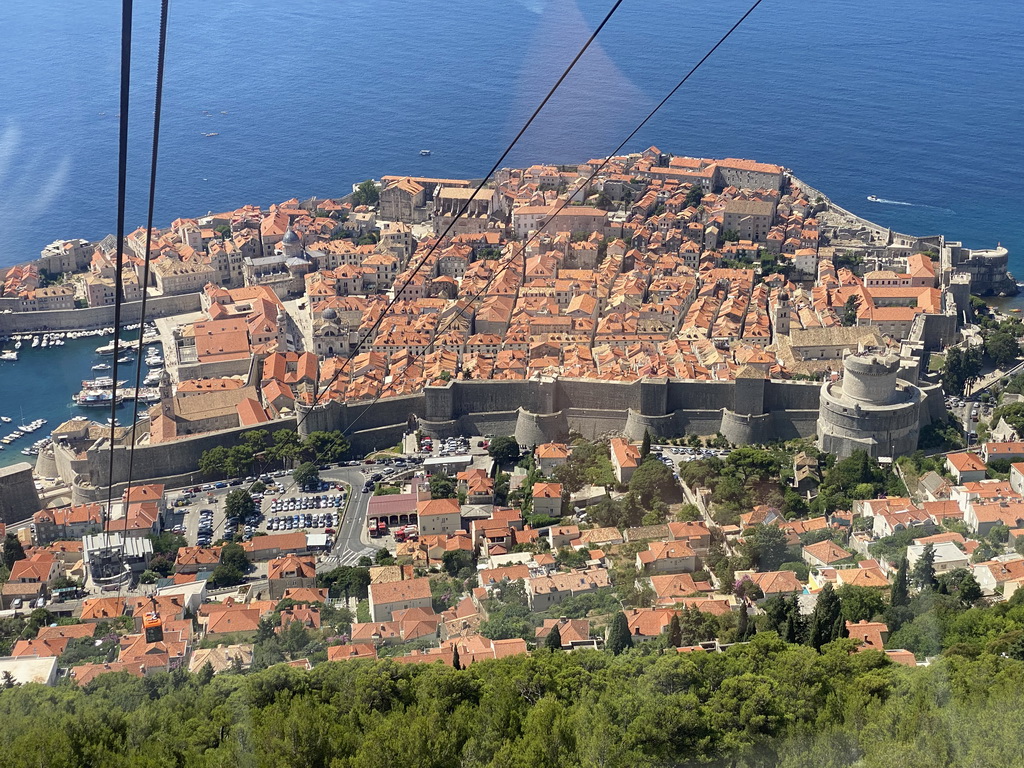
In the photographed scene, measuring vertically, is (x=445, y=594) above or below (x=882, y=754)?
below

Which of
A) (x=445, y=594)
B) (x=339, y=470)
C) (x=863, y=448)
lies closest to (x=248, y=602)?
(x=445, y=594)

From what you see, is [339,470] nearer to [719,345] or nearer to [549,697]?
[719,345]

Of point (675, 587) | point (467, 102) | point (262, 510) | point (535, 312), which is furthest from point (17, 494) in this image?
point (467, 102)

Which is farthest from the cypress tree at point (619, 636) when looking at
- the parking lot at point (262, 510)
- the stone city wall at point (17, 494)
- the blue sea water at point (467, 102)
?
the blue sea water at point (467, 102)

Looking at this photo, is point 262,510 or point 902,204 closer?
point 262,510

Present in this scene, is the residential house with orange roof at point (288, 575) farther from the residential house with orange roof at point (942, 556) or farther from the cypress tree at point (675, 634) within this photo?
the residential house with orange roof at point (942, 556)

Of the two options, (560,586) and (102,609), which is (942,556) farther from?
(102,609)

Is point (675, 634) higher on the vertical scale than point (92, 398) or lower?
higher
